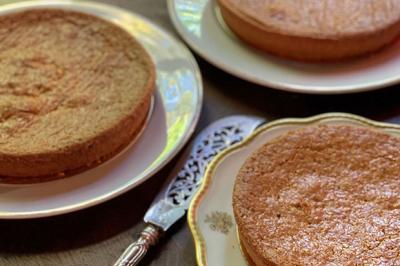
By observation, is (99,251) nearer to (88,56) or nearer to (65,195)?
(65,195)

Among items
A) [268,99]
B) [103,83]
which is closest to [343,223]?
[268,99]

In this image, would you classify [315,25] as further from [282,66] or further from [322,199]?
[322,199]

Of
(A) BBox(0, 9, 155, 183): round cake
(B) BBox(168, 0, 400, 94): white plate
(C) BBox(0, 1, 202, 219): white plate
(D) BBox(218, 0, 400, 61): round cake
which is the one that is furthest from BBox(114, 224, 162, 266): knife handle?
(D) BBox(218, 0, 400, 61): round cake

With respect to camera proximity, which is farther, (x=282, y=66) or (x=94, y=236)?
(x=282, y=66)

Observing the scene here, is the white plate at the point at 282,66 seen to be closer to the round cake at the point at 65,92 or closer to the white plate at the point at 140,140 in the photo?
the white plate at the point at 140,140

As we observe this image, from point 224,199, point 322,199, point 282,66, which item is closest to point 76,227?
point 224,199

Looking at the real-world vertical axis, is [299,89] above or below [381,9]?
below
